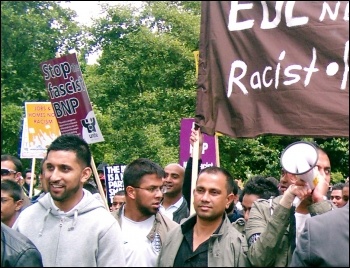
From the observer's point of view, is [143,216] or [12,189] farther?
[12,189]

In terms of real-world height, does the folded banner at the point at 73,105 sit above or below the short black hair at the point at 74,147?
above

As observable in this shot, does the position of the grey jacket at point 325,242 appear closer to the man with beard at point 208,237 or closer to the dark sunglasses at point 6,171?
the man with beard at point 208,237

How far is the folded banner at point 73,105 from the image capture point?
22.3 feet

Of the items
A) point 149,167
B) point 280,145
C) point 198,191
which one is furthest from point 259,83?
point 280,145

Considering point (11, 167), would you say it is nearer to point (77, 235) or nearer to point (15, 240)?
point (77, 235)

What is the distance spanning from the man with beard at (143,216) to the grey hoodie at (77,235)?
0.48 metres

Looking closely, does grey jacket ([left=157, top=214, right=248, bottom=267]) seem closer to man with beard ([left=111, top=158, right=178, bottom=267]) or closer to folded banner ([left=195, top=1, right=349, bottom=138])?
man with beard ([left=111, top=158, right=178, bottom=267])

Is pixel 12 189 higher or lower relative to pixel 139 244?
higher

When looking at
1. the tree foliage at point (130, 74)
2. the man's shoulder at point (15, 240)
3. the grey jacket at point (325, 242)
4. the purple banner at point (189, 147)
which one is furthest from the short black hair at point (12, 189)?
the purple banner at point (189, 147)

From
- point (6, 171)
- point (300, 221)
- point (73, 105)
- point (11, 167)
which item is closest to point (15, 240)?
point (300, 221)

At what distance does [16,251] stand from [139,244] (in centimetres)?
108

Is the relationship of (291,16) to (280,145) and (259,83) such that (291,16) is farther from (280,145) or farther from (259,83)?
(280,145)

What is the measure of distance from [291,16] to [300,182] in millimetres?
863

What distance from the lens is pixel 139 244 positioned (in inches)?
163
